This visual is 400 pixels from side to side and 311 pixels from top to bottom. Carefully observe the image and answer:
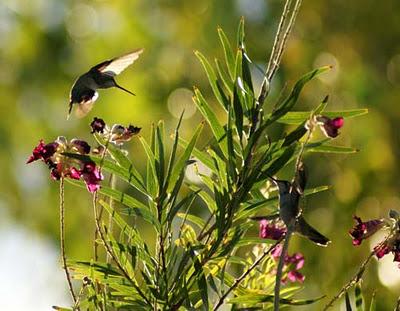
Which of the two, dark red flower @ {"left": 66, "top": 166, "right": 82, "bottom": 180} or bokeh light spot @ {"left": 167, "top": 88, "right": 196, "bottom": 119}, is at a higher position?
bokeh light spot @ {"left": 167, "top": 88, "right": 196, "bottom": 119}

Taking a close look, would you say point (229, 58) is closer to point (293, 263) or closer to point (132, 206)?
point (132, 206)

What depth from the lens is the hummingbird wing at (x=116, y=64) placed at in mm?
1691

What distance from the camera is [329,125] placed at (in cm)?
131

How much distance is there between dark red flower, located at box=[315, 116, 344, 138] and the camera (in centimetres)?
130

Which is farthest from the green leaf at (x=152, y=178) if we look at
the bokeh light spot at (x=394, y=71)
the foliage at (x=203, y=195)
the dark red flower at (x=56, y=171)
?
the bokeh light spot at (x=394, y=71)

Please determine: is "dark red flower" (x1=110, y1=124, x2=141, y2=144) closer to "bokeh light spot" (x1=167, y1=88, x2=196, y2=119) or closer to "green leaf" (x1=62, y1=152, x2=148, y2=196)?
"green leaf" (x1=62, y1=152, x2=148, y2=196)

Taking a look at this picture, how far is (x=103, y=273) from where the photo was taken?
1405 millimetres

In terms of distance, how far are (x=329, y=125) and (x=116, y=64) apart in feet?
1.89

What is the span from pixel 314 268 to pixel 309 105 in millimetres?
1155

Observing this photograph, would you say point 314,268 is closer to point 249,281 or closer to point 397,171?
point 397,171

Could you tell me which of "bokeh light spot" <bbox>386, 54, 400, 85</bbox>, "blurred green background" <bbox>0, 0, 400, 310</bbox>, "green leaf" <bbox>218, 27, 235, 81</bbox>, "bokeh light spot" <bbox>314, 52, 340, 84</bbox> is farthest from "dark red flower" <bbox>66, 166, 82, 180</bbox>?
"bokeh light spot" <bbox>386, 54, 400, 85</bbox>

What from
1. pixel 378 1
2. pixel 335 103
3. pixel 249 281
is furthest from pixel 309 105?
pixel 249 281

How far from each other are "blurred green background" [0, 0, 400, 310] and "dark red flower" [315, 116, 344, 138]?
13.6 ft

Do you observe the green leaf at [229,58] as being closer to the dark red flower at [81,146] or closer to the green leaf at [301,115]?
the green leaf at [301,115]
